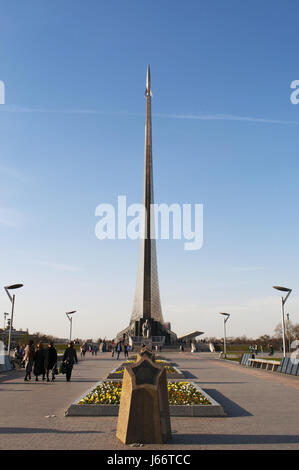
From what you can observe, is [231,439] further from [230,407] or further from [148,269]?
[148,269]

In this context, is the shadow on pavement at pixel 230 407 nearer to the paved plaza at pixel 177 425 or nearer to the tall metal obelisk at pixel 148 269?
the paved plaza at pixel 177 425

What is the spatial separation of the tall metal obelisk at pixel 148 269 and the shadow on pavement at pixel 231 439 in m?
52.4

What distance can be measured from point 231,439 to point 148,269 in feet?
173

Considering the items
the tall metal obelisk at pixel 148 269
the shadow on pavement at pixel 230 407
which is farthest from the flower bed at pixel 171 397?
the tall metal obelisk at pixel 148 269

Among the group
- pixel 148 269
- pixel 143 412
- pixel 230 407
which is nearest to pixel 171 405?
pixel 230 407

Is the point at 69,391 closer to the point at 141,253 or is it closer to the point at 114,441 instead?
Result: the point at 114,441

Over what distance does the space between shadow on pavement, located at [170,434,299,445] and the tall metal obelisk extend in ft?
172

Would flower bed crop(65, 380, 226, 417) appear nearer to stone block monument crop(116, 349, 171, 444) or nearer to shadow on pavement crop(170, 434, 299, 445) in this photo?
shadow on pavement crop(170, 434, 299, 445)

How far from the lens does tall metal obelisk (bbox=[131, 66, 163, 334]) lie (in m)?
59.2

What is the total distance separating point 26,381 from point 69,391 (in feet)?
11.8

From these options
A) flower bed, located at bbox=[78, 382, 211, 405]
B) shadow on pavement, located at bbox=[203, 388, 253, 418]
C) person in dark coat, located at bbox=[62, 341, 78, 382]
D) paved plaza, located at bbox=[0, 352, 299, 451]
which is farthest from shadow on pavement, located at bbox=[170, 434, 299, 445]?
person in dark coat, located at bbox=[62, 341, 78, 382]

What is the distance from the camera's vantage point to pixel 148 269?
59125 millimetres
